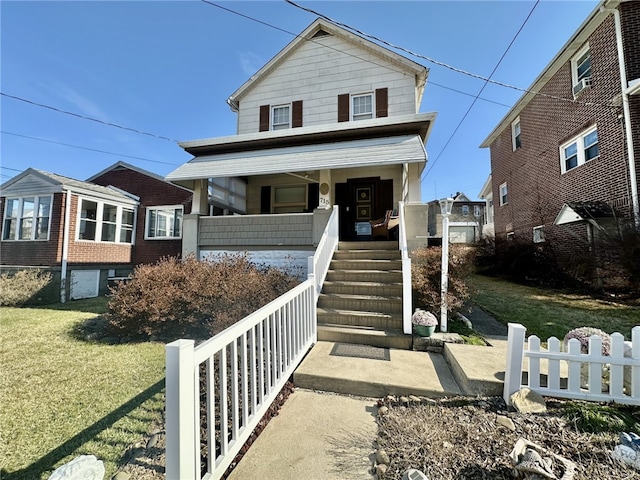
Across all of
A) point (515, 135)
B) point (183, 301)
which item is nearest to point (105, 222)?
point (183, 301)

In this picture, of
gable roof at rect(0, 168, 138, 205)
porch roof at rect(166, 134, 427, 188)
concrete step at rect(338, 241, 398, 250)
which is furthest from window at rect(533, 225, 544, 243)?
gable roof at rect(0, 168, 138, 205)

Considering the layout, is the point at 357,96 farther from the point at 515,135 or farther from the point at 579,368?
the point at 579,368

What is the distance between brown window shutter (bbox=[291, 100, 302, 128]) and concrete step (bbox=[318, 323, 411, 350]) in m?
8.99

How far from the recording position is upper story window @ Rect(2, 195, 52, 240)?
10688 millimetres

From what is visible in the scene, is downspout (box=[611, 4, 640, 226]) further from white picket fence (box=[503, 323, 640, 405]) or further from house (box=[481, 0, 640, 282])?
white picket fence (box=[503, 323, 640, 405])

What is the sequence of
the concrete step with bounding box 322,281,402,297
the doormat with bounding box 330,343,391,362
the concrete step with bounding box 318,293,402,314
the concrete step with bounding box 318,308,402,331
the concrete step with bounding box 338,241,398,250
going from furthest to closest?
the concrete step with bounding box 338,241,398,250 < the concrete step with bounding box 322,281,402,297 < the concrete step with bounding box 318,293,402,314 < the concrete step with bounding box 318,308,402,331 < the doormat with bounding box 330,343,391,362

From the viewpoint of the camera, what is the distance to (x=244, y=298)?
17.4ft

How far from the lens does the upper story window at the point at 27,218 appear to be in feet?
35.1

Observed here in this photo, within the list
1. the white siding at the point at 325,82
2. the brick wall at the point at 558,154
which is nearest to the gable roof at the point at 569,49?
the brick wall at the point at 558,154

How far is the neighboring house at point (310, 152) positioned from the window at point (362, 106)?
0.04 m

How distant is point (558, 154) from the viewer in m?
11.1

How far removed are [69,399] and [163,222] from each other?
1090 centimetres

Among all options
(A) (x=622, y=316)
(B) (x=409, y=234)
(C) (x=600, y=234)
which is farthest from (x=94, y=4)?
(C) (x=600, y=234)

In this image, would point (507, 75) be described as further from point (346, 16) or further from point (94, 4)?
point (94, 4)
